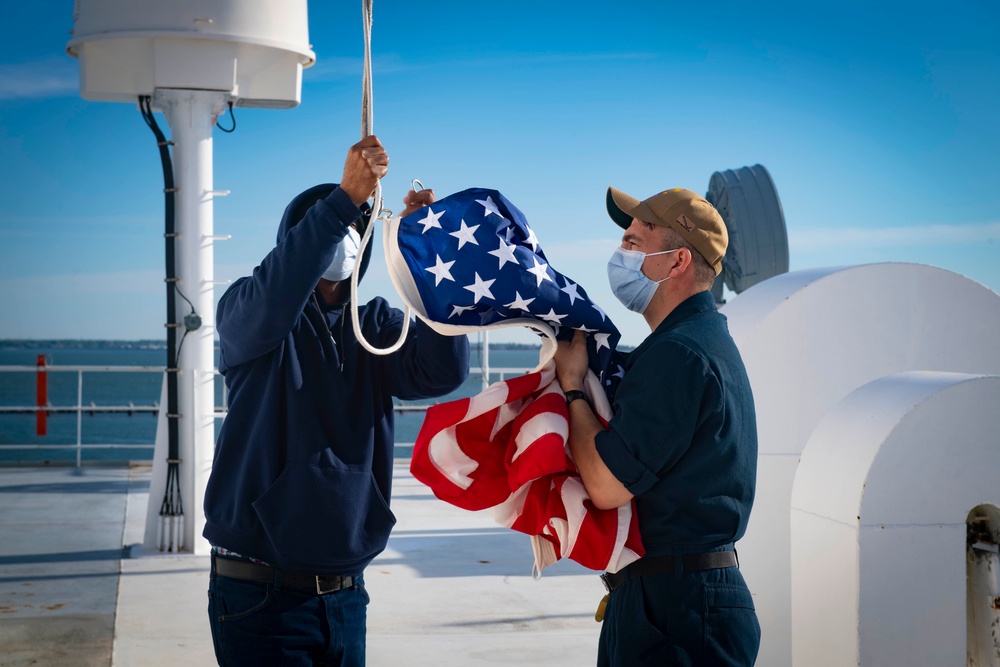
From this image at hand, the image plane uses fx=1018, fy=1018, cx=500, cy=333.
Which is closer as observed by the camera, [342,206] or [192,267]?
[342,206]

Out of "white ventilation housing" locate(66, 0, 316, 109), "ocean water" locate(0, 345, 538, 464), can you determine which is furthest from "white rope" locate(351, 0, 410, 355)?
"ocean water" locate(0, 345, 538, 464)

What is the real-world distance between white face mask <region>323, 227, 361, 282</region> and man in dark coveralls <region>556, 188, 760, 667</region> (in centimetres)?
69

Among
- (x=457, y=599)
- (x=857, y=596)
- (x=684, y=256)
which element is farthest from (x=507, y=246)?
(x=457, y=599)

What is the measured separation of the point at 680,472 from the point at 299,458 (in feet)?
3.17

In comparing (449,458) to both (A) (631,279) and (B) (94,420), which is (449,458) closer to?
(A) (631,279)

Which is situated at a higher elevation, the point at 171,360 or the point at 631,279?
the point at 631,279

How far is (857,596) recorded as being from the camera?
3500 millimetres

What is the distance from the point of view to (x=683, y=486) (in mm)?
2479

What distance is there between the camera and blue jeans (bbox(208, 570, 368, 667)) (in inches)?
99.2

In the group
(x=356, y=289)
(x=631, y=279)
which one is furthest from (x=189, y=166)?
(x=631, y=279)

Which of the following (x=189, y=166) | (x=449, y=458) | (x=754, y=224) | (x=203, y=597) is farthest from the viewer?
(x=754, y=224)

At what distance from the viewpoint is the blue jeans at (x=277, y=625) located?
2.52 meters

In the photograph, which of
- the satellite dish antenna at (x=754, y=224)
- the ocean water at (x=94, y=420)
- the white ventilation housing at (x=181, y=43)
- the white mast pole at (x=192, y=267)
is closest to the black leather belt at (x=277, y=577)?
the white mast pole at (x=192, y=267)

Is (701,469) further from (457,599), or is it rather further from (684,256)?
(457,599)
